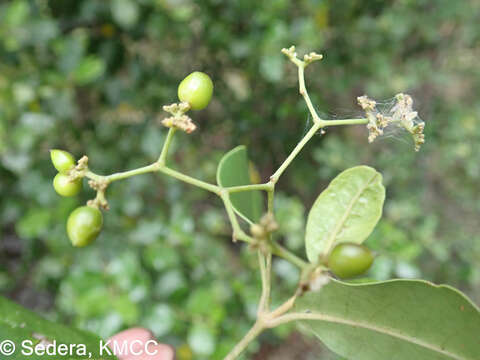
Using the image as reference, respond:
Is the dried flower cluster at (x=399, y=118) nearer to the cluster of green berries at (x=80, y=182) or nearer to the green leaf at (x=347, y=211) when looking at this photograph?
the green leaf at (x=347, y=211)

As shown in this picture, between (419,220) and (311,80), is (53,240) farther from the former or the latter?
(419,220)

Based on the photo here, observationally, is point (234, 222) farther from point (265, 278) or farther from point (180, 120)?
point (180, 120)

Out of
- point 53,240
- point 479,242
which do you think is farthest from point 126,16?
point 479,242

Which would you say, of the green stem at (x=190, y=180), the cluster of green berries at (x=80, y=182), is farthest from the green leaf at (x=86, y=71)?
the green stem at (x=190, y=180)

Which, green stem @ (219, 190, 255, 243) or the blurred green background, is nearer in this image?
green stem @ (219, 190, 255, 243)

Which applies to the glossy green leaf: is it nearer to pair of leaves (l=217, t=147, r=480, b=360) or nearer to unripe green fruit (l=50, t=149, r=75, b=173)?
pair of leaves (l=217, t=147, r=480, b=360)

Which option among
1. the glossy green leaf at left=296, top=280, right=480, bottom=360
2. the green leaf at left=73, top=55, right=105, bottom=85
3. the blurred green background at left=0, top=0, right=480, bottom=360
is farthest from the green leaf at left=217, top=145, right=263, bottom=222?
the green leaf at left=73, top=55, right=105, bottom=85

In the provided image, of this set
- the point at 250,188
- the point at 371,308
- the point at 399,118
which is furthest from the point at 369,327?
the point at 399,118
